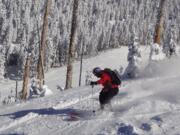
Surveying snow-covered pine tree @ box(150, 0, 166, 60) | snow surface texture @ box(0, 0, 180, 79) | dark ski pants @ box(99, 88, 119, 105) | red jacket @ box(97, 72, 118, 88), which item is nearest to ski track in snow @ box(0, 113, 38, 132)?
dark ski pants @ box(99, 88, 119, 105)

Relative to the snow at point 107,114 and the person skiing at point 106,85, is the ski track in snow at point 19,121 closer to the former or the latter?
the snow at point 107,114

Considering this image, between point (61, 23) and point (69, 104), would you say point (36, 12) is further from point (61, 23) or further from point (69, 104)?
point (69, 104)

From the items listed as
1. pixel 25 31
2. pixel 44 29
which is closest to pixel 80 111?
pixel 44 29

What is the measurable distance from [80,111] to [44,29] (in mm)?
13422

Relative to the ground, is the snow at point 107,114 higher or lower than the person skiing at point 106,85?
lower

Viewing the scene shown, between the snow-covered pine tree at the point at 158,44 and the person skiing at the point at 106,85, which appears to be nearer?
the person skiing at the point at 106,85

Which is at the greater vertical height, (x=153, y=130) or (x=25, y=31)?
(x=153, y=130)

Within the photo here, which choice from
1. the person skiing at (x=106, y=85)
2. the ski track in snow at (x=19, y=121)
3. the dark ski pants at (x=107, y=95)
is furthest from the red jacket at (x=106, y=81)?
the ski track in snow at (x=19, y=121)

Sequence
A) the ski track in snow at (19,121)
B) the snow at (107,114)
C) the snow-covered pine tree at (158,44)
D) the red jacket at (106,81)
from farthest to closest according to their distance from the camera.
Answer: the snow-covered pine tree at (158,44) → the red jacket at (106,81) → the ski track in snow at (19,121) → the snow at (107,114)

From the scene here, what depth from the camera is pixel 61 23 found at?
523ft

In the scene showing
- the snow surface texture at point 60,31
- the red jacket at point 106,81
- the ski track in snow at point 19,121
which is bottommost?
the snow surface texture at point 60,31

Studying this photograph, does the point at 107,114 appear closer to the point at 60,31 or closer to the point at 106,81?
the point at 106,81

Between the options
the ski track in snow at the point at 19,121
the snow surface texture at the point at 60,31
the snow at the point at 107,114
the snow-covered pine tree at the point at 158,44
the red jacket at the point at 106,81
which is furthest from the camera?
the snow surface texture at the point at 60,31

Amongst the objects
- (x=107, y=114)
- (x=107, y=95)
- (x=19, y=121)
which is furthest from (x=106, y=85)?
(x=19, y=121)
